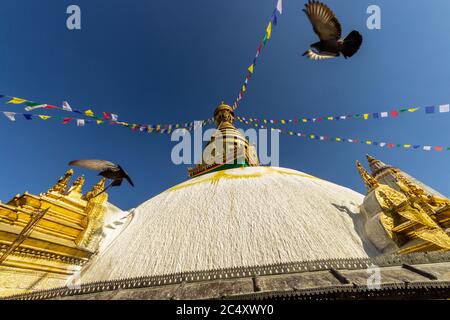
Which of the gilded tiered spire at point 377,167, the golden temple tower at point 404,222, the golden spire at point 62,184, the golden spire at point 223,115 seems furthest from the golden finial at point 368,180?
the gilded tiered spire at point 377,167

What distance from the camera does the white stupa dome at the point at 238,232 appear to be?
409 centimetres

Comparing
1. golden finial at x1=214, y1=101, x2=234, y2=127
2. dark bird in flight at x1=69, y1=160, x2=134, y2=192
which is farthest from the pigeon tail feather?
golden finial at x1=214, y1=101, x2=234, y2=127

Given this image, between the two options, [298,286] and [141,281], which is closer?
[298,286]

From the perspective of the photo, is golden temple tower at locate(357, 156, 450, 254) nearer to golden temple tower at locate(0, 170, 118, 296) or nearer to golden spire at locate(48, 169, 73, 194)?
golden temple tower at locate(0, 170, 118, 296)

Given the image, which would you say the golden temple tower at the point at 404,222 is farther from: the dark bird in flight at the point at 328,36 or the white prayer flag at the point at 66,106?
the white prayer flag at the point at 66,106

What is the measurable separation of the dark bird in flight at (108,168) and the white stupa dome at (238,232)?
1418 millimetres

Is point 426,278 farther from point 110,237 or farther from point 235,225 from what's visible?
point 110,237

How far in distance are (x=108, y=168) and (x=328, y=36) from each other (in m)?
6.17

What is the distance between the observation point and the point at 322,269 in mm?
3213

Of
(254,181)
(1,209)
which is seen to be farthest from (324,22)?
(1,209)

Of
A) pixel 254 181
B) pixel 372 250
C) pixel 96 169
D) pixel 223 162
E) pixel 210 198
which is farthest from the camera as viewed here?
pixel 223 162

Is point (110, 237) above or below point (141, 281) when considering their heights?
above

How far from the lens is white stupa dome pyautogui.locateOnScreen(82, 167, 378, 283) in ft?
13.4

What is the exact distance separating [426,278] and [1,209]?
7740mm
